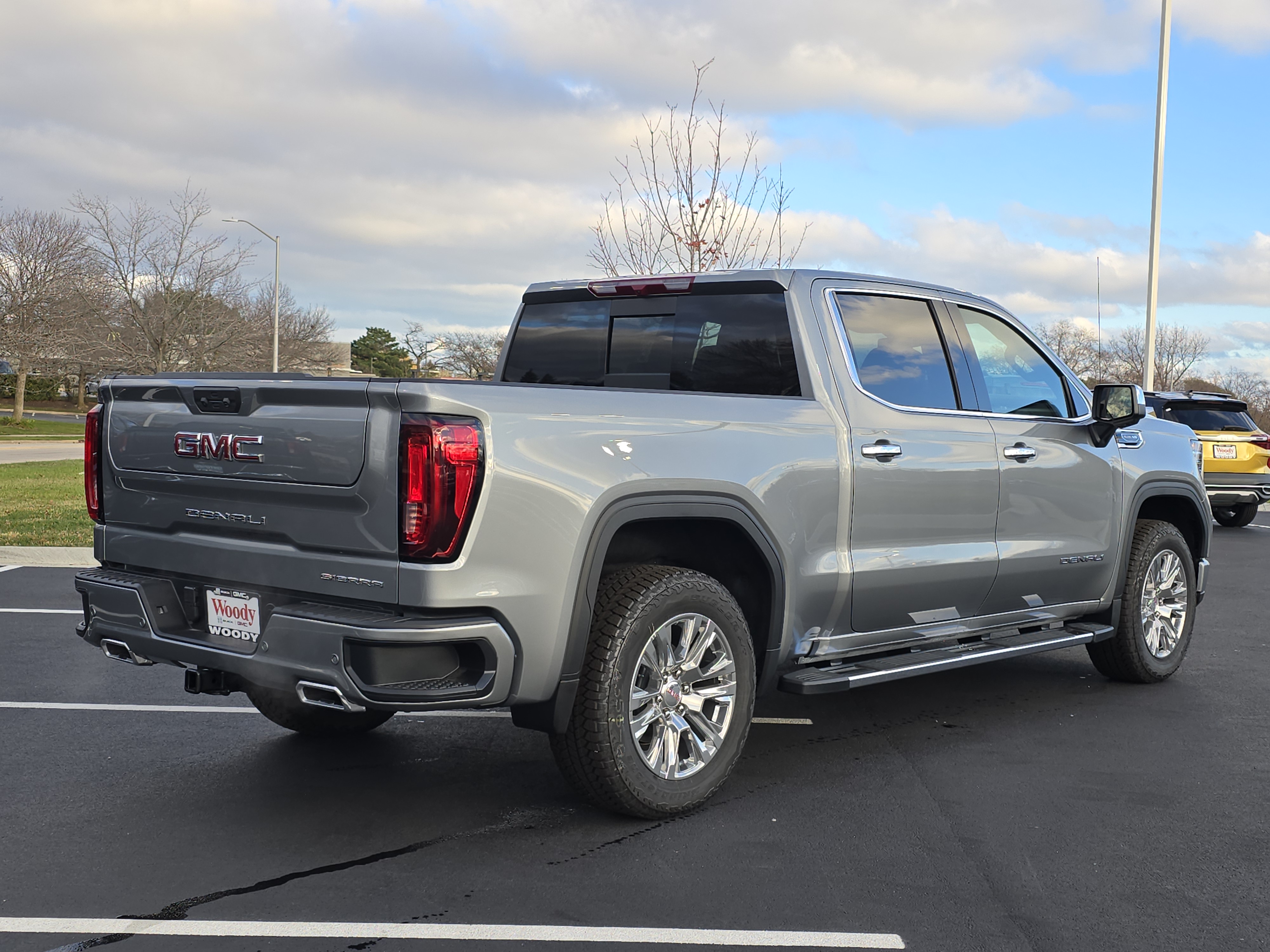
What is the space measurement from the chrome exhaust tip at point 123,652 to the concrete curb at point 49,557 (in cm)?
693

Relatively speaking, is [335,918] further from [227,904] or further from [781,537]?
[781,537]

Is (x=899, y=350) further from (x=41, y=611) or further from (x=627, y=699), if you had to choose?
(x=41, y=611)

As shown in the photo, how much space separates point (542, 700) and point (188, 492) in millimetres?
1494

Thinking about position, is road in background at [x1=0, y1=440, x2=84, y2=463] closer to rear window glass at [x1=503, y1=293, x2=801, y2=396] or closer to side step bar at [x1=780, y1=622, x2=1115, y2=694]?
rear window glass at [x1=503, y1=293, x2=801, y2=396]

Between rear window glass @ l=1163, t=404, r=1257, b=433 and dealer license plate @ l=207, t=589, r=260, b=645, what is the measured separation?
15.0 metres

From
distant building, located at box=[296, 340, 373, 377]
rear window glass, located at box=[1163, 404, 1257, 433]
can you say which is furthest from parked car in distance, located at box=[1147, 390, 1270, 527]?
distant building, located at box=[296, 340, 373, 377]

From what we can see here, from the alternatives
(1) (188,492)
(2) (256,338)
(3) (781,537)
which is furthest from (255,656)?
(2) (256,338)

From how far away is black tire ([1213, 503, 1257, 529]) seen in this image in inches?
672

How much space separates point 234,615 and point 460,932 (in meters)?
1.40

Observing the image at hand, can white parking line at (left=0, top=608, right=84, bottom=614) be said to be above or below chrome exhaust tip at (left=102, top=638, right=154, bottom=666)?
below

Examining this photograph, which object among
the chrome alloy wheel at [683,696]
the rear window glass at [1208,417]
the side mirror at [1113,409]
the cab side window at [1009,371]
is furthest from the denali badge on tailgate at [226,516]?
A: the rear window glass at [1208,417]

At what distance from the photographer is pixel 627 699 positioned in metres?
4.24

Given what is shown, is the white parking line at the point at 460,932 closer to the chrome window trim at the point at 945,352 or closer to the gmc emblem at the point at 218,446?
the gmc emblem at the point at 218,446

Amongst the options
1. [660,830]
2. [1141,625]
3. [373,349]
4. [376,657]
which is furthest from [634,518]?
[373,349]
